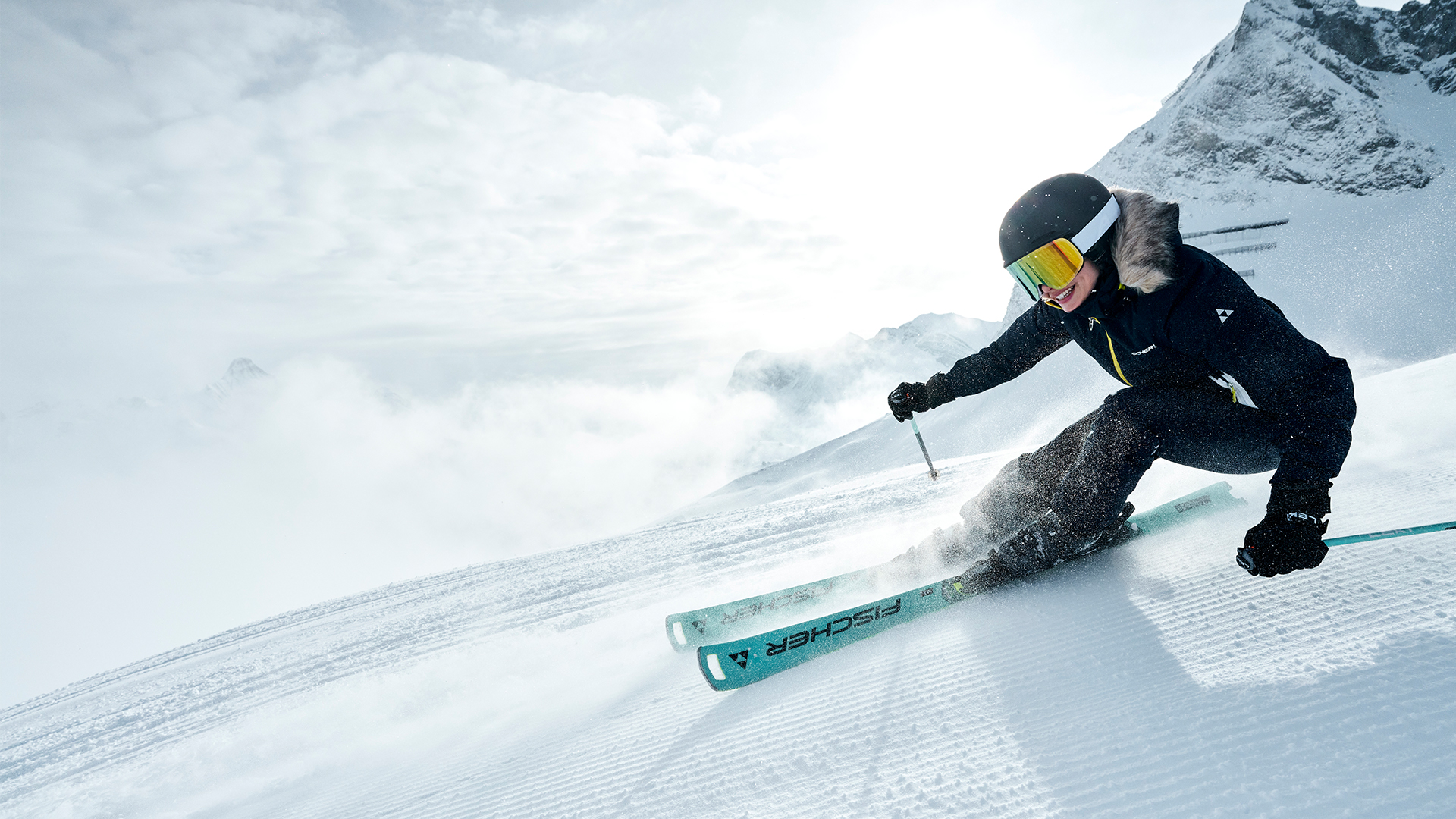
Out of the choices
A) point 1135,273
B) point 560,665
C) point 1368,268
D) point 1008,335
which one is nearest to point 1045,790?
point 1135,273

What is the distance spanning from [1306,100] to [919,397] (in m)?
101

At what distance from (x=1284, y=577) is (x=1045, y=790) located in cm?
152

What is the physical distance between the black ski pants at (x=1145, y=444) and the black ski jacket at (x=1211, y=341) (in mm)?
61

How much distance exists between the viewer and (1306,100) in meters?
71.6

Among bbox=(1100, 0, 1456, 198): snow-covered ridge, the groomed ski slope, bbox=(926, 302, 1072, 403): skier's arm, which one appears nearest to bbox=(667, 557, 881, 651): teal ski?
the groomed ski slope

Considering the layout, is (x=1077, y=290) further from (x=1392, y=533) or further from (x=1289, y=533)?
(x=1392, y=533)

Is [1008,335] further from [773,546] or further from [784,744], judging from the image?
[773,546]

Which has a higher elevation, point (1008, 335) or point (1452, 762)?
point (1008, 335)

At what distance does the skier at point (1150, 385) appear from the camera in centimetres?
202

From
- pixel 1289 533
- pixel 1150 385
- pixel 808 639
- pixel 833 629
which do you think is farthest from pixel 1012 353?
pixel 808 639

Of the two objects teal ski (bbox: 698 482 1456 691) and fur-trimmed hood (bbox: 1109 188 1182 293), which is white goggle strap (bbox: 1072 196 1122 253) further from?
teal ski (bbox: 698 482 1456 691)

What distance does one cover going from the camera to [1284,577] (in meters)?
2.23

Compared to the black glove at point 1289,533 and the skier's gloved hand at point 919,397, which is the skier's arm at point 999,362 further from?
the black glove at point 1289,533

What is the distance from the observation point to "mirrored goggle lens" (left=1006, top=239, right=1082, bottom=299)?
2.40 metres
